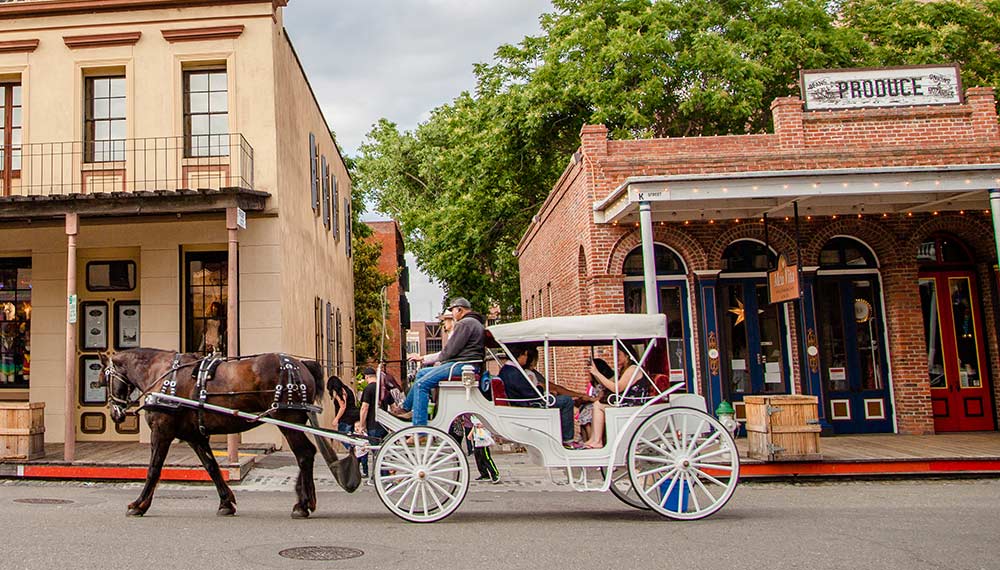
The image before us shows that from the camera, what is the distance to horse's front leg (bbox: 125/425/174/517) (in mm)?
7969

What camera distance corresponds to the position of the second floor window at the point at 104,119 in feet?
45.8

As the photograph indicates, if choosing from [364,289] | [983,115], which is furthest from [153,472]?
[364,289]

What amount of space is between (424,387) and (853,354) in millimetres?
9719

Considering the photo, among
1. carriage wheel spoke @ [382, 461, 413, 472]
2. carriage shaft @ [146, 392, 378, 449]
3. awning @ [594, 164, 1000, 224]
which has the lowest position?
carriage wheel spoke @ [382, 461, 413, 472]

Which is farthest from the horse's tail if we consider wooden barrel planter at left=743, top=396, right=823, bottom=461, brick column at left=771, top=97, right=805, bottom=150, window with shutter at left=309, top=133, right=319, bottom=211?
brick column at left=771, top=97, right=805, bottom=150

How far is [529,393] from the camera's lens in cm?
820

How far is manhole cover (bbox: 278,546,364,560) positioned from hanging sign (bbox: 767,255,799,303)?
28.8 ft

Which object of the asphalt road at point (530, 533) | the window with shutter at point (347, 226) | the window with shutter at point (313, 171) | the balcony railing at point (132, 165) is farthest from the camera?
the window with shutter at point (347, 226)

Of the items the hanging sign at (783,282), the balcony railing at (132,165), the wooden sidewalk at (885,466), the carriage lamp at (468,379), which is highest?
the balcony railing at (132,165)

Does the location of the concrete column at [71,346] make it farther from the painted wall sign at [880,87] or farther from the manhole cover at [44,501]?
the painted wall sign at [880,87]

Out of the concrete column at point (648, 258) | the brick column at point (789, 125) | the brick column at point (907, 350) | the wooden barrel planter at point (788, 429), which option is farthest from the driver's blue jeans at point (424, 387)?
A: the brick column at point (907, 350)

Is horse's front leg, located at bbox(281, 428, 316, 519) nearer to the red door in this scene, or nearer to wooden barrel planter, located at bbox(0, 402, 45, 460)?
wooden barrel planter, located at bbox(0, 402, 45, 460)

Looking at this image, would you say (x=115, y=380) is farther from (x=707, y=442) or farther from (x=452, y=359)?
(x=707, y=442)

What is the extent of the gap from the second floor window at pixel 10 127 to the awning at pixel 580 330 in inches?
425
